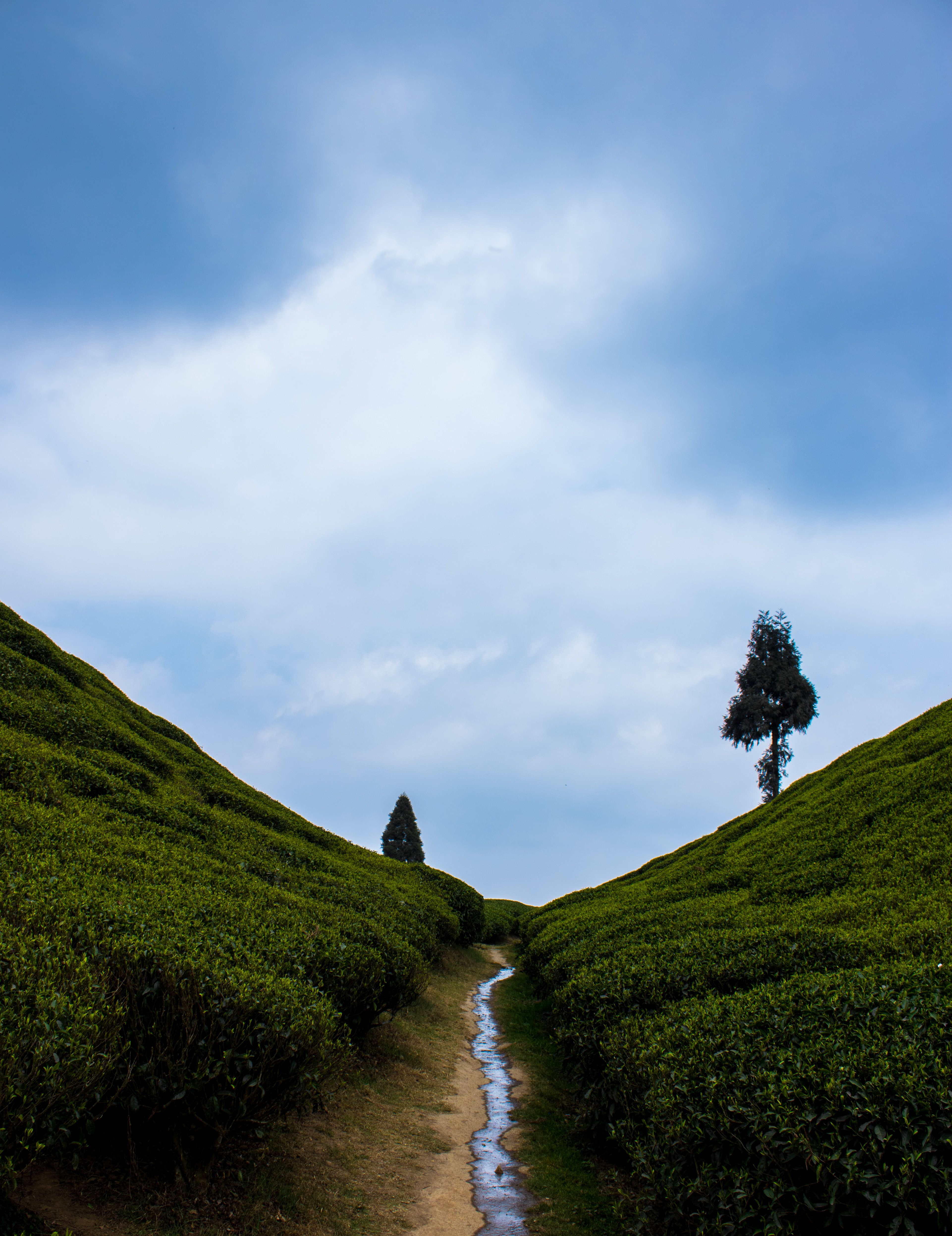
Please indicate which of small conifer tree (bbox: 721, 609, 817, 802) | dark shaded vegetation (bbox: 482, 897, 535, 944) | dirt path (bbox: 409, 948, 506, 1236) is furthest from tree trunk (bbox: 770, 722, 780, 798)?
dirt path (bbox: 409, 948, 506, 1236)

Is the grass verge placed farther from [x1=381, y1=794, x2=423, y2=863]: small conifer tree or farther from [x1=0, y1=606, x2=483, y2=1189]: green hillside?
[x1=381, y1=794, x2=423, y2=863]: small conifer tree

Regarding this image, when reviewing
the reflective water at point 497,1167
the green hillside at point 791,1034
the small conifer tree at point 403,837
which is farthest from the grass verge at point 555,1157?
the small conifer tree at point 403,837

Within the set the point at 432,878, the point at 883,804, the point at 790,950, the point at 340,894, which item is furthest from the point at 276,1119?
the point at 432,878

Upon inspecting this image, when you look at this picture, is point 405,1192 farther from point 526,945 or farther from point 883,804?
point 526,945

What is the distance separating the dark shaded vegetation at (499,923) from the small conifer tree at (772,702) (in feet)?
59.4

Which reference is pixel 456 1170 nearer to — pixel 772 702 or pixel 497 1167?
pixel 497 1167

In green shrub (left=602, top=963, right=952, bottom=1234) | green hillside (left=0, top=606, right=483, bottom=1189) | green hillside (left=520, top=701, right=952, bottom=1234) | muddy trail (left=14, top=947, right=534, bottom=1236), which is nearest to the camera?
green shrub (left=602, top=963, right=952, bottom=1234)

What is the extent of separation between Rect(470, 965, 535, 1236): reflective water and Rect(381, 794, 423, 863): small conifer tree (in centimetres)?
4624

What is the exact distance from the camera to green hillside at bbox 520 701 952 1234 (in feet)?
15.6

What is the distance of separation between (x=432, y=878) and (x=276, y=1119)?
2559 cm

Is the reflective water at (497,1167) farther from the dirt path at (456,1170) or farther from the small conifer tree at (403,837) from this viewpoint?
the small conifer tree at (403,837)

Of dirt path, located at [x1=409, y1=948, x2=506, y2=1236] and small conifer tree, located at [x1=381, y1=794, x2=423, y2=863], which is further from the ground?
small conifer tree, located at [x1=381, y1=794, x2=423, y2=863]

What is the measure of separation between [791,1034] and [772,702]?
3949 centimetres

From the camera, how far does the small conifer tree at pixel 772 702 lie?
42.2m
